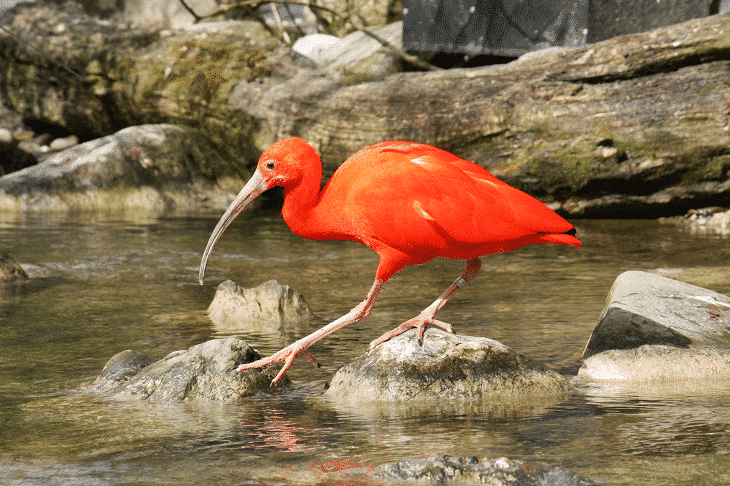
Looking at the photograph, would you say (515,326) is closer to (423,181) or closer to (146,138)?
(423,181)

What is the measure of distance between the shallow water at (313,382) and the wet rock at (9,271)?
168mm

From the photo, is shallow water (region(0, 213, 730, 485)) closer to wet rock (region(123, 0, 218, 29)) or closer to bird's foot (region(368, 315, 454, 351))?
bird's foot (region(368, 315, 454, 351))

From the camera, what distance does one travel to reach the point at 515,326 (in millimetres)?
5484

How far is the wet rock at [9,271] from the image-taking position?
7.11 metres

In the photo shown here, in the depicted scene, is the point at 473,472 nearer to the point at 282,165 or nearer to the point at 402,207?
the point at 402,207

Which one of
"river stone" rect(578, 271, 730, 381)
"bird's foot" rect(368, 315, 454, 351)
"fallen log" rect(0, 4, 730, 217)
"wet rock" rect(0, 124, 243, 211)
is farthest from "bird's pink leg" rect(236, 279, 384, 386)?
"wet rock" rect(0, 124, 243, 211)

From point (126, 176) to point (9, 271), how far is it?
585 cm

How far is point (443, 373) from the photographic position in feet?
13.3

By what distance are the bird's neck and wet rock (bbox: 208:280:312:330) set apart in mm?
1803

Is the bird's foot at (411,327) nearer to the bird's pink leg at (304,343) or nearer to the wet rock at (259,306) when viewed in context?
the bird's pink leg at (304,343)

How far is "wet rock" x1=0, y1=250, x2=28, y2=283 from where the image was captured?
711cm

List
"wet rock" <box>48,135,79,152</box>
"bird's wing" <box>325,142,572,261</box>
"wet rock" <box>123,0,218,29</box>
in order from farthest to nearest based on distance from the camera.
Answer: "wet rock" <box>123,0,218,29</box> < "wet rock" <box>48,135,79,152</box> < "bird's wing" <box>325,142,572,261</box>

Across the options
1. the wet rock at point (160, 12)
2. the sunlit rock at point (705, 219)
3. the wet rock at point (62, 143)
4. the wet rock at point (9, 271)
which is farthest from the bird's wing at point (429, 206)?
the wet rock at point (160, 12)

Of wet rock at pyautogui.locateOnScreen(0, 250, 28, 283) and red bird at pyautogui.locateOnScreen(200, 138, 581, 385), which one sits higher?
red bird at pyautogui.locateOnScreen(200, 138, 581, 385)
